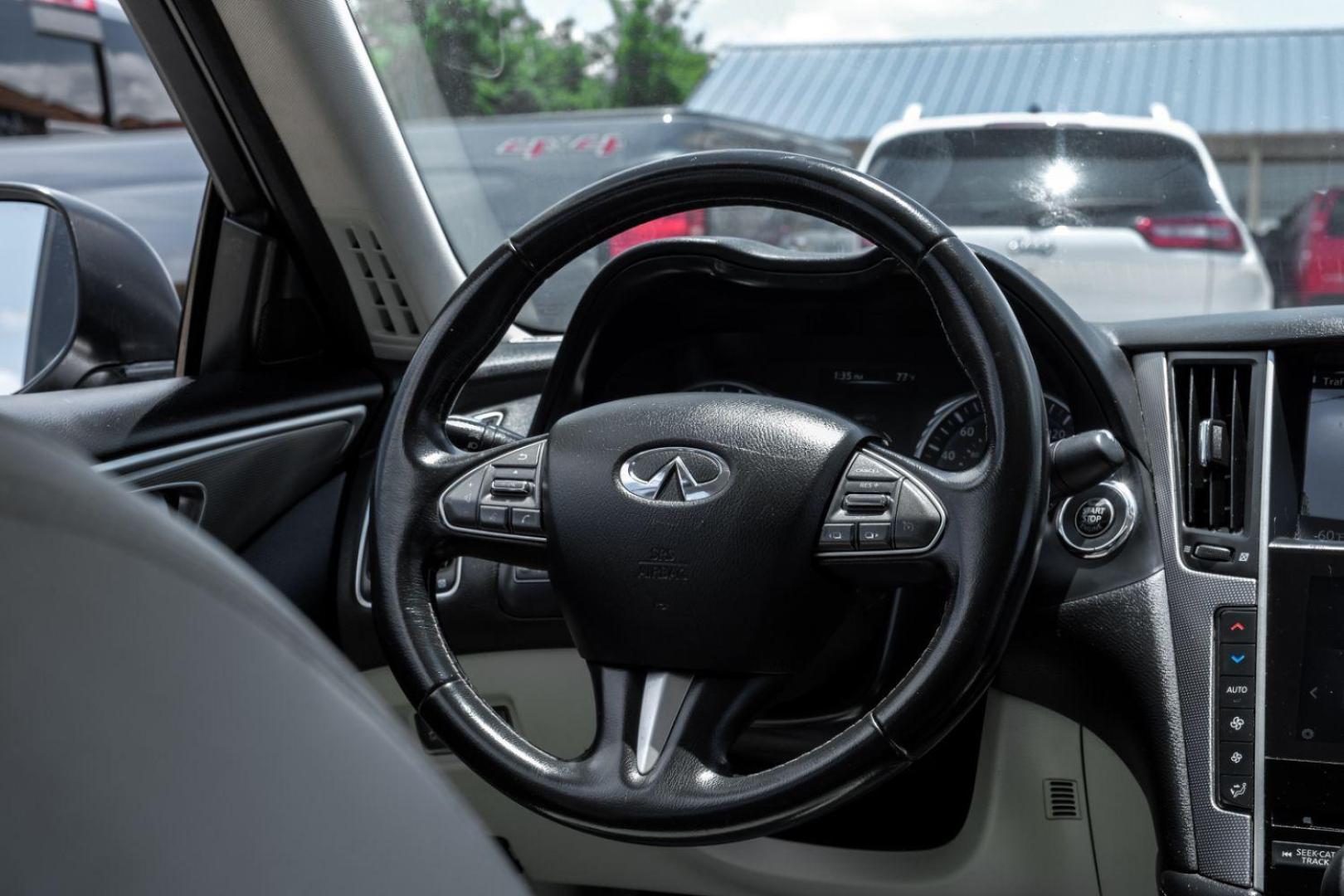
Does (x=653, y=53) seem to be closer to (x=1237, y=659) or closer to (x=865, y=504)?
(x=865, y=504)

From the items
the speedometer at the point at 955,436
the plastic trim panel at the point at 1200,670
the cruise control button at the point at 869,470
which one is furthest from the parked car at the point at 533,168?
the plastic trim panel at the point at 1200,670

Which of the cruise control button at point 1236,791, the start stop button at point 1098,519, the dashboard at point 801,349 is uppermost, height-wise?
the dashboard at point 801,349

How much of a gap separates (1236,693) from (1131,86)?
0.94 meters

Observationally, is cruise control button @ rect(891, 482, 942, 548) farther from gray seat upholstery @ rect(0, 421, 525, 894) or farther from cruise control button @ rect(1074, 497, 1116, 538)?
gray seat upholstery @ rect(0, 421, 525, 894)

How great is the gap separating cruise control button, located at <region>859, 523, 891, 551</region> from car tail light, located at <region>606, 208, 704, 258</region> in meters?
0.60

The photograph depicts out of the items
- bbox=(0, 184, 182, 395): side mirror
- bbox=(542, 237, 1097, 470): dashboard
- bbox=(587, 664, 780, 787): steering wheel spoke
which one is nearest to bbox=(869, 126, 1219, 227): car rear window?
bbox=(542, 237, 1097, 470): dashboard

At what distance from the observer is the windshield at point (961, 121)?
2057 millimetres

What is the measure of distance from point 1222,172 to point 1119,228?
0.55ft

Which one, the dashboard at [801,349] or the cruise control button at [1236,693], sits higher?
the dashboard at [801,349]

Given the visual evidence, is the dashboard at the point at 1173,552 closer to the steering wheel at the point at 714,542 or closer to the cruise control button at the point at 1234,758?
the cruise control button at the point at 1234,758

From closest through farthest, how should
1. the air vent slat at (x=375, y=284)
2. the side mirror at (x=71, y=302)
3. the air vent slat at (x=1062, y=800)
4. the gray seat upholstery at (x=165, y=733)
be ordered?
1. the gray seat upholstery at (x=165, y=733)
2. the air vent slat at (x=1062, y=800)
3. the side mirror at (x=71, y=302)
4. the air vent slat at (x=375, y=284)

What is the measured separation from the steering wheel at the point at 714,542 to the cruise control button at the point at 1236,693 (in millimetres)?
449

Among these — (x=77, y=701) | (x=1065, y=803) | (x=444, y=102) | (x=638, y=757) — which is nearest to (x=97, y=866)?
(x=77, y=701)

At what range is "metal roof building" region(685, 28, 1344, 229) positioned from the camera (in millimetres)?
2016
